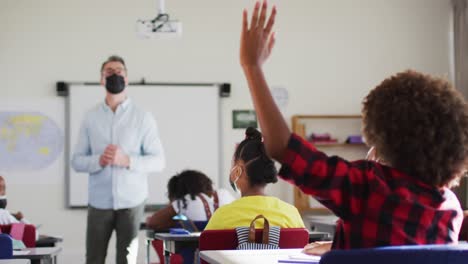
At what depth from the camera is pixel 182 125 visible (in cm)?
831

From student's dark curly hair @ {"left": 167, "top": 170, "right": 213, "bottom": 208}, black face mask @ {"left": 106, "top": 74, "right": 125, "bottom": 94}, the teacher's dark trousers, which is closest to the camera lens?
the teacher's dark trousers

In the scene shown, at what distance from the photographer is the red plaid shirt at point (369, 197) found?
142 centimetres

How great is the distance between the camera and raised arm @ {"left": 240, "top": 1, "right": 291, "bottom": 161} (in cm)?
141

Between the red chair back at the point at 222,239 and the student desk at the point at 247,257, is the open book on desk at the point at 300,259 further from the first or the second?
the red chair back at the point at 222,239

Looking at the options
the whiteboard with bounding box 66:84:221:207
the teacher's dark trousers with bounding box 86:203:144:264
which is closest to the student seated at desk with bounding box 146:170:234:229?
the teacher's dark trousers with bounding box 86:203:144:264

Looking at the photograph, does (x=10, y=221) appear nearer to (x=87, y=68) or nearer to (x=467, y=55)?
(x=87, y=68)

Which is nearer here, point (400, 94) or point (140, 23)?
point (400, 94)

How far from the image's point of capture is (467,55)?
28.3 feet

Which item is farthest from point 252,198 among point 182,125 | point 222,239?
point 182,125

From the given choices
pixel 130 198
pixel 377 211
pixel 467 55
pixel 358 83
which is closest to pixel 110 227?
pixel 130 198

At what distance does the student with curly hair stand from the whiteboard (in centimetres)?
682

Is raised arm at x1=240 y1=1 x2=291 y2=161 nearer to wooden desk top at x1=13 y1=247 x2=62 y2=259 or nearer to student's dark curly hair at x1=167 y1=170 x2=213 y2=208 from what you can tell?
wooden desk top at x1=13 y1=247 x2=62 y2=259

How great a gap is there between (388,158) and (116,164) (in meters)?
3.28

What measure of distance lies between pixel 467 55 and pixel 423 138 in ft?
24.9
